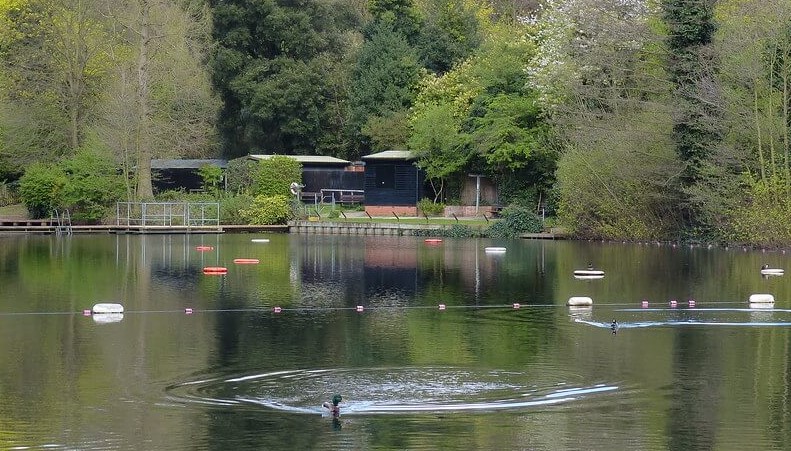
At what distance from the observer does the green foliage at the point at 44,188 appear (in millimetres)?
62344

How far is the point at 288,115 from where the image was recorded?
77812 millimetres

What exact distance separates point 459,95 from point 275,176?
13.0m

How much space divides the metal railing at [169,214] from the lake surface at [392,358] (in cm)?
1964

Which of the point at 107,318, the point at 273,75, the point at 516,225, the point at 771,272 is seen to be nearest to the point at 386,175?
the point at 516,225

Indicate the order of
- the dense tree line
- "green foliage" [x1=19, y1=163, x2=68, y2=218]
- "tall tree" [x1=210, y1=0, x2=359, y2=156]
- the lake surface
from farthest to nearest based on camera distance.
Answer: "tall tree" [x1=210, y1=0, x2=359, y2=156] → "green foliage" [x1=19, y1=163, x2=68, y2=218] → the dense tree line → the lake surface

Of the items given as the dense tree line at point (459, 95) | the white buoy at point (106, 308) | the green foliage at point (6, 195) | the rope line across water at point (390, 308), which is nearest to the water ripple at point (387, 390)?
the rope line across water at point (390, 308)

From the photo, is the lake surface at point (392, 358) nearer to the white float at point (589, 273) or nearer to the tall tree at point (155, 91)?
the white float at point (589, 273)

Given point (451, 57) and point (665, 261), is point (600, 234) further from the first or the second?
point (451, 57)

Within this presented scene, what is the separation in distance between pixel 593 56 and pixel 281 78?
25466 mm

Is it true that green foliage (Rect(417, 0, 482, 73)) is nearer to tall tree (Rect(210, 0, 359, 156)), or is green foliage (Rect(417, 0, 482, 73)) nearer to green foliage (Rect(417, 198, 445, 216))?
tall tree (Rect(210, 0, 359, 156))

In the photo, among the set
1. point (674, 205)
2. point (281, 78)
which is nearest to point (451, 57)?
point (281, 78)

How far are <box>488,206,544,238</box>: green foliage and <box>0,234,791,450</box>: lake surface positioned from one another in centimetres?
1627

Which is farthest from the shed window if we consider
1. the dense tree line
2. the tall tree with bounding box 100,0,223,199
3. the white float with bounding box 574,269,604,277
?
the white float with bounding box 574,269,604,277

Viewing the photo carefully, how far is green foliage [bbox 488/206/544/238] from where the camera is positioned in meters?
60.0
